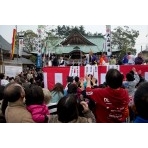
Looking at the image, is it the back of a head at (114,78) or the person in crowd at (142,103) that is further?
the back of a head at (114,78)

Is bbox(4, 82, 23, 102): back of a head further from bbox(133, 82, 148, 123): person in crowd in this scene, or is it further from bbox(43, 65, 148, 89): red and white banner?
bbox(43, 65, 148, 89): red and white banner

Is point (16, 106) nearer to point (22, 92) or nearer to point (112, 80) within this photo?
point (22, 92)

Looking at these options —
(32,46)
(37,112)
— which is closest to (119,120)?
(37,112)

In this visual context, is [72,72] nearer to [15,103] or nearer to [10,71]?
[10,71]

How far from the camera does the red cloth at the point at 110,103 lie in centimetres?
341

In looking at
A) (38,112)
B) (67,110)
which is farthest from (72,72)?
(67,110)

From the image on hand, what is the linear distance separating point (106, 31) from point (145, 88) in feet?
60.0

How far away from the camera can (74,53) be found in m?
30.1

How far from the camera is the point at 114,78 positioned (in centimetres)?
329

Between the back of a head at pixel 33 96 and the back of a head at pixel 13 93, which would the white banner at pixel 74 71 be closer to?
the back of a head at pixel 33 96

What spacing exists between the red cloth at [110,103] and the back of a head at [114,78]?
0.07m

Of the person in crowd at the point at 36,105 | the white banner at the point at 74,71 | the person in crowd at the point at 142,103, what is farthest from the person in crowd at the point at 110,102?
the white banner at the point at 74,71

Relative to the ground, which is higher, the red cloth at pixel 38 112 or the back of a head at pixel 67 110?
the back of a head at pixel 67 110

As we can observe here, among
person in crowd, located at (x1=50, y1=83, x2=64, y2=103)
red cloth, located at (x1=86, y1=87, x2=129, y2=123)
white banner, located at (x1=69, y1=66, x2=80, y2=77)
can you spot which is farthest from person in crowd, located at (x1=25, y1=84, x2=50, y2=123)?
white banner, located at (x1=69, y1=66, x2=80, y2=77)
